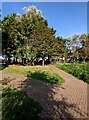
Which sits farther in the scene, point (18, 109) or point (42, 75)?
point (42, 75)

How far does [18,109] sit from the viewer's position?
25.2 feet

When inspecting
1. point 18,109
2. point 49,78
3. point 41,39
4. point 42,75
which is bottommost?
point 18,109

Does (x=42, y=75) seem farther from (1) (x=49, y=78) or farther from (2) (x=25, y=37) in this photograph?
(2) (x=25, y=37)

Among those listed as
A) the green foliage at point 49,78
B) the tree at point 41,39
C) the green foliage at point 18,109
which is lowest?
the green foliage at point 18,109

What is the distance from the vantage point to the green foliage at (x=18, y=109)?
23.9 feet

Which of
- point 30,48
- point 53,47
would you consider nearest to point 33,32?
point 30,48

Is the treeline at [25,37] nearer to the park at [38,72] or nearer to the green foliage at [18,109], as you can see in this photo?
the park at [38,72]

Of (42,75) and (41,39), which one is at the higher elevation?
(41,39)

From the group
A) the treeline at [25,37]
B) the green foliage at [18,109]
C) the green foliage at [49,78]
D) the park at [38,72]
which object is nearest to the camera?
the green foliage at [18,109]

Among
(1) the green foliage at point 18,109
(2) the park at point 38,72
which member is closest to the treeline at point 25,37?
(2) the park at point 38,72

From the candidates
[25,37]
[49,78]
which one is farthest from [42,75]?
[25,37]

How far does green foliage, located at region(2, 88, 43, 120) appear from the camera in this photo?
7.30m

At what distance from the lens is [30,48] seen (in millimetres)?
30469

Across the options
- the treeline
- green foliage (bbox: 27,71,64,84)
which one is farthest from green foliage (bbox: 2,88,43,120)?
the treeline
